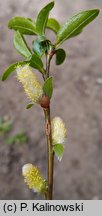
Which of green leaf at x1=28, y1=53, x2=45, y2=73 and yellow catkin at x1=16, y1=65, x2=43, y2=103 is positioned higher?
green leaf at x1=28, y1=53, x2=45, y2=73

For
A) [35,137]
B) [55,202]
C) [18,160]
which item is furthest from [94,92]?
[55,202]

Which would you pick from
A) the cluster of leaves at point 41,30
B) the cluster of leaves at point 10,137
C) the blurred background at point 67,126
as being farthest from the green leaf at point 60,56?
the cluster of leaves at point 10,137

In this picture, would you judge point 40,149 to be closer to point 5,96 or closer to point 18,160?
point 18,160

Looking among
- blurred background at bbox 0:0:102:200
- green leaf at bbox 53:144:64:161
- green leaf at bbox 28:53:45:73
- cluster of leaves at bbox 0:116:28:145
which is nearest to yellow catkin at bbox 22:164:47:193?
green leaf at bbox 53:144:64:161

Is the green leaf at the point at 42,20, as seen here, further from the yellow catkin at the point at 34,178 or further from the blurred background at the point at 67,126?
the blurred background at the point at 67,126

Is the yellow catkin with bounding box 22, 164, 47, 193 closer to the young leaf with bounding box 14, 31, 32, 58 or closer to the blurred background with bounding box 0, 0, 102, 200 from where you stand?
the young leaf with bounding box 14, 31, 32, 58

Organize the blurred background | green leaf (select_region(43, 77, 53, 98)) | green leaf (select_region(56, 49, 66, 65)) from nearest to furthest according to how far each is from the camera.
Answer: green leaf (select_region(43, 77, 53, 98))
green leaf (select_region(56, 49, 66, 65))
the blurred background
